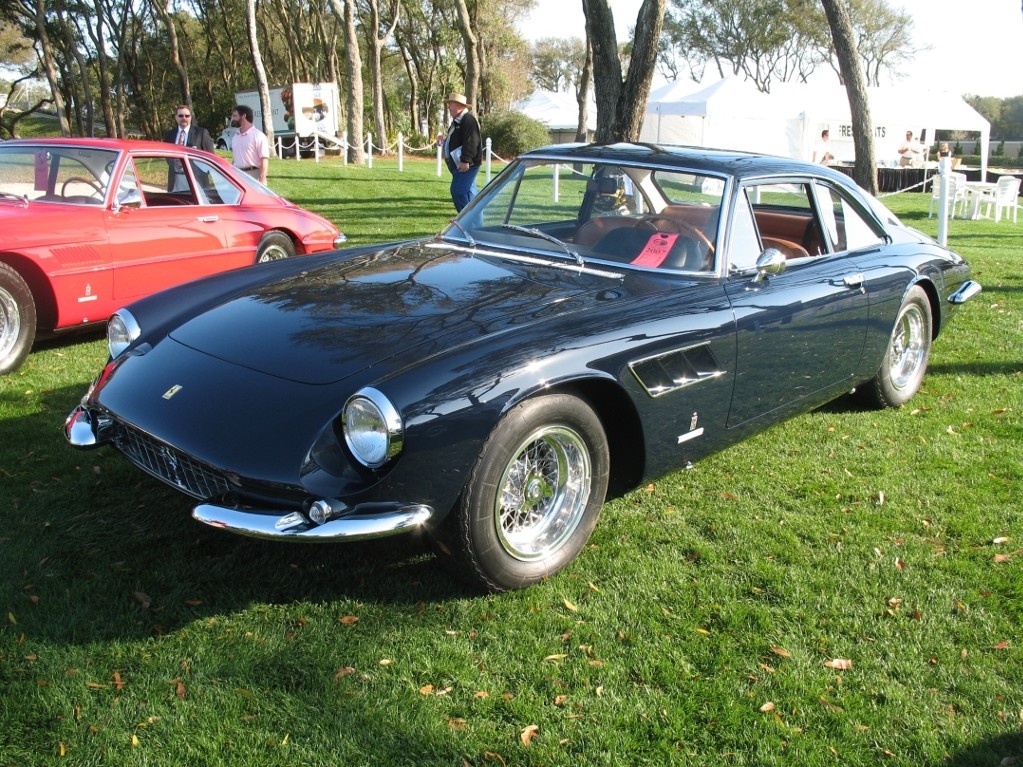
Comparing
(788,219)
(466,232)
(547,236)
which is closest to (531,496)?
(547,236)

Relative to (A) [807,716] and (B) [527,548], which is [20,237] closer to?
(B) [527,548]

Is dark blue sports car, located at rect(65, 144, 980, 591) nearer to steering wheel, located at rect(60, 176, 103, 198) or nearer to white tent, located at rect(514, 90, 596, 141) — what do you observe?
steering wheel, located at rect(60, 176, 103, 198)

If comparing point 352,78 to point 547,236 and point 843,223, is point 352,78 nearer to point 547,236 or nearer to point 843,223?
point 843,223

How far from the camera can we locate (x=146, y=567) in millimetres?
3283

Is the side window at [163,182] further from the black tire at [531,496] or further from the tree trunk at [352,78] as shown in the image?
the tree trunk at [352,78]

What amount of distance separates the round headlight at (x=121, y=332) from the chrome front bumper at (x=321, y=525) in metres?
1.26

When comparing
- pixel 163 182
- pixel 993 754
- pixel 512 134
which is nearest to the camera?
pixel 993 754

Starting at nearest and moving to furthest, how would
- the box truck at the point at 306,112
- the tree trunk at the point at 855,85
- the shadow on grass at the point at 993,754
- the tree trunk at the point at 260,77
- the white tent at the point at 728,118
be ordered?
the shadow on grass at the point at 993,754 → the tree trunk at the point at 855,85 → the tree trunk at the point at 260,77 → the white tent at the point at 728,118 → the box truck at the point at 306,112

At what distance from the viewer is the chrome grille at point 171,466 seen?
2982mm


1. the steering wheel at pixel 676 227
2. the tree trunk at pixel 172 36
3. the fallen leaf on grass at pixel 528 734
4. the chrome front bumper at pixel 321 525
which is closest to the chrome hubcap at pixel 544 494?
the chrome front bumper at pixel 321 525

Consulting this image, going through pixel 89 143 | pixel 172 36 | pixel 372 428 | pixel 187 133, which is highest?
pixel 172 36

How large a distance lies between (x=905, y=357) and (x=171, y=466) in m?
4.28

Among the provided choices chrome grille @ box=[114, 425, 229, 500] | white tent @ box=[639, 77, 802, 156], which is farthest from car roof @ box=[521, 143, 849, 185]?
white tent @ box=[639, 77, 802, 156]

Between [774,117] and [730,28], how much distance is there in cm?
3147
